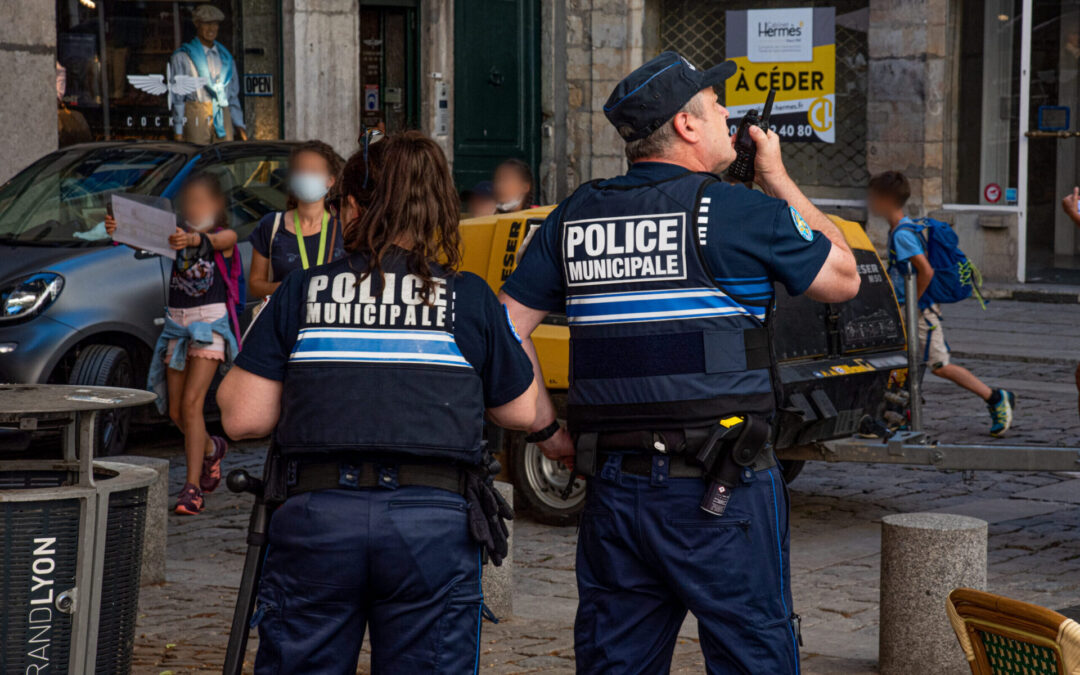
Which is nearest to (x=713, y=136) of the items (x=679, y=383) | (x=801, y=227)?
(x=801, y=227)

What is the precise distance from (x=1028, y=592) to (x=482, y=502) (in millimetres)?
3548

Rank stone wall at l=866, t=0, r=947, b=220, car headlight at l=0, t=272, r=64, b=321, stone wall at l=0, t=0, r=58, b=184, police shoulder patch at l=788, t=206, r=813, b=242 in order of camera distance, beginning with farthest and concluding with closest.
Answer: stone wall at l=866, t=0, r=947, b=220
stone wall at l=0, t=0, r=58, b=184
car headlight at l=0, t=272, r=64, b=321
police shoulder patch at l=788, t=206, r=813, b=242

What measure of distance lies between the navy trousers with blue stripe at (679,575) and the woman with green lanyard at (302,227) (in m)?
3.58

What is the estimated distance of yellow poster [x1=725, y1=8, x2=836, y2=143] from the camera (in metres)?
17.8

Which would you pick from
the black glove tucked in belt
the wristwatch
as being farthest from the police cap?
the black glove tucked in belt

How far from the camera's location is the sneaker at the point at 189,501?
8102 mm

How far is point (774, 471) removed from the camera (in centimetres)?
393

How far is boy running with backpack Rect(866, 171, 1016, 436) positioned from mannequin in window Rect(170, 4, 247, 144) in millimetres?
8535

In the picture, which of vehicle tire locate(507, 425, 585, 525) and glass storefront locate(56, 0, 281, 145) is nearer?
vehicle tire locate(507, 425, 585, 525)

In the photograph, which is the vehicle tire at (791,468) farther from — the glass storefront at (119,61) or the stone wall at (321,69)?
the stone wall at (321,69)

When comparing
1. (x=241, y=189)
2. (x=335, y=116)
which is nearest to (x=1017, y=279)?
(x=335, y=116)

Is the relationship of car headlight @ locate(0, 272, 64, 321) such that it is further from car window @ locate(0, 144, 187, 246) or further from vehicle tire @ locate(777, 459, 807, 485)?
vehicle tire @ locate(777, 459, 807, 485)

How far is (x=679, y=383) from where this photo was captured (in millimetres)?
3855

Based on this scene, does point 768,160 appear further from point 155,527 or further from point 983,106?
point 983,106
